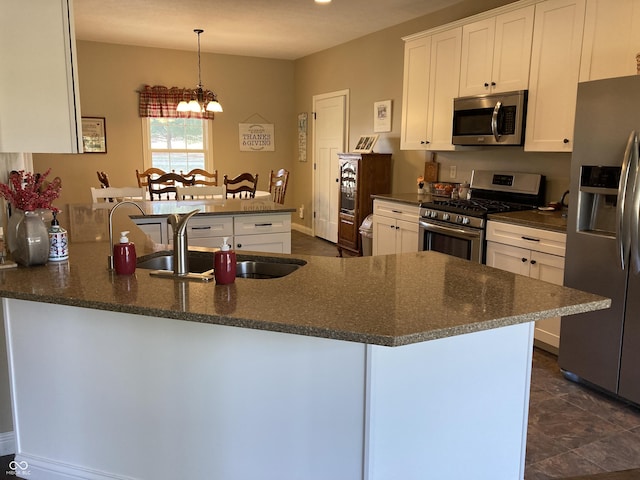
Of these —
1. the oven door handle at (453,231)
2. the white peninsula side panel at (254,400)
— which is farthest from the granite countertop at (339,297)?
the oven door handle at (453,231)

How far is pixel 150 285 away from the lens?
5.96 feet

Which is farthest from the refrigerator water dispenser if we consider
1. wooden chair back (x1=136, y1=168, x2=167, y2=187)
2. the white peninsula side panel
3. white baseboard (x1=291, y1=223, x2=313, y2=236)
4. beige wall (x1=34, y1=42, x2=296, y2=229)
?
beige wall (x1=34, y1=42, x2=296, y2=229)

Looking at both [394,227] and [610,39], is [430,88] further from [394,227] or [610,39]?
[610,39]

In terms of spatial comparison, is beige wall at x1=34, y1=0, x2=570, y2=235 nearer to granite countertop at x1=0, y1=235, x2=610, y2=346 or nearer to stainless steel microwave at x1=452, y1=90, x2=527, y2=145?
stainless steel microwave at x1=452, y1=90, x2=527, y2=145

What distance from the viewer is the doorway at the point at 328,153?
6.99m

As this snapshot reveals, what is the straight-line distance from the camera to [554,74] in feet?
11.6

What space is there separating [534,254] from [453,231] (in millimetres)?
759

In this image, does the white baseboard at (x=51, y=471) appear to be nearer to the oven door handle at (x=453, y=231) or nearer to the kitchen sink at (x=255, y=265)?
the kitchen sink at (x=255, y=265)

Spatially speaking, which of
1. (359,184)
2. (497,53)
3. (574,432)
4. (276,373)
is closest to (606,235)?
(574,432)

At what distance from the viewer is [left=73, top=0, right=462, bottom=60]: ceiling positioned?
5020 millimetres

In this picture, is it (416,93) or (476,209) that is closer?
(476,209)

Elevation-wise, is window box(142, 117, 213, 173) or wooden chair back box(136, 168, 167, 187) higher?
window box(142, 117, 213, 173)

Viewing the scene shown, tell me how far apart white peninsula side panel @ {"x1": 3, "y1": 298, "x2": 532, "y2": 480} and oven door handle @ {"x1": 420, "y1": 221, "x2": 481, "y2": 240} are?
211 cm

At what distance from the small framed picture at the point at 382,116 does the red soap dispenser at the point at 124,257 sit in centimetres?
451
